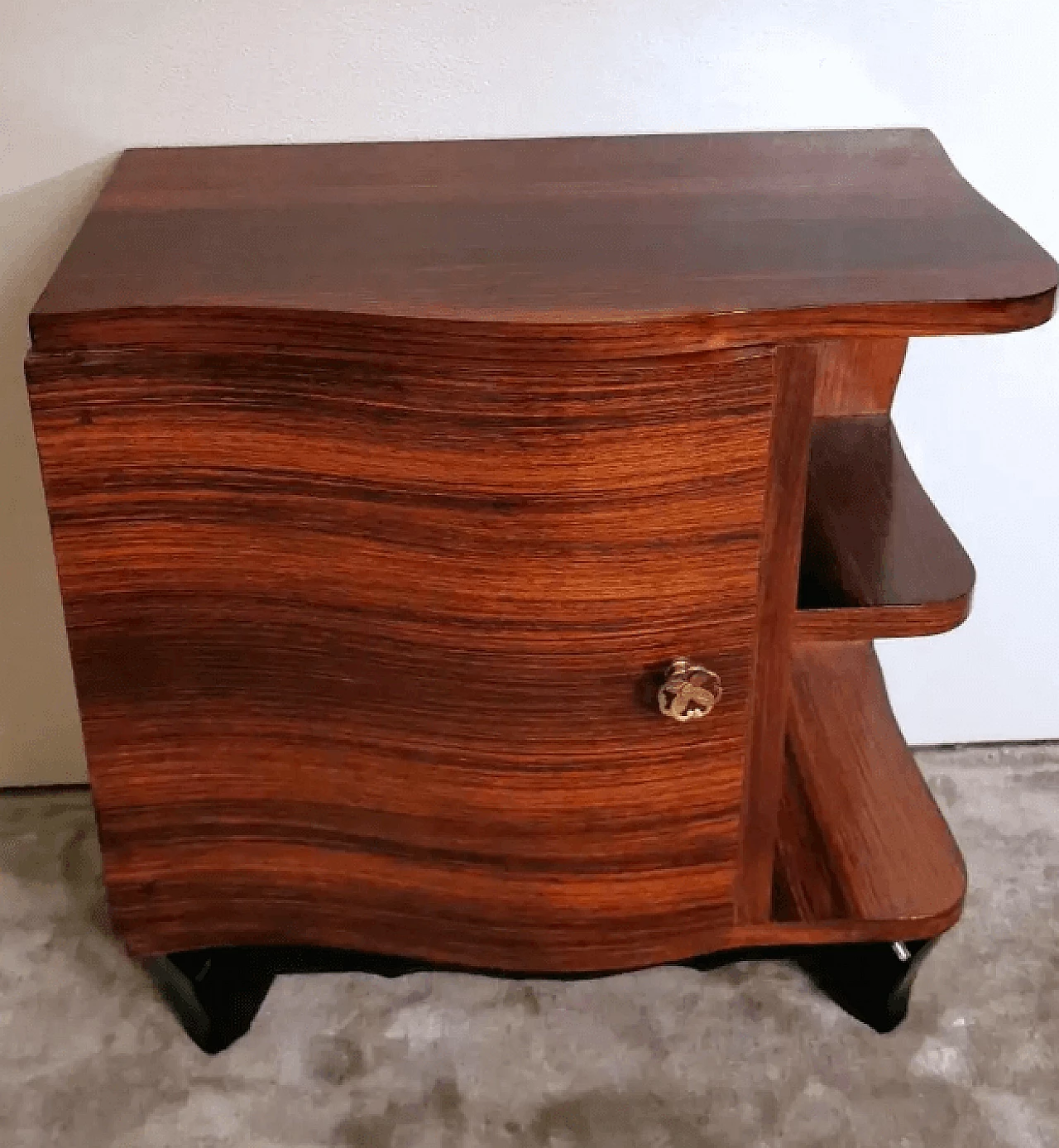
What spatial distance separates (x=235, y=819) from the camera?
93cm

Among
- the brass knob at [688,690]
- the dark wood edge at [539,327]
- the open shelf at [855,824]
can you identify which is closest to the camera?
the dark wood edge at [539,327]

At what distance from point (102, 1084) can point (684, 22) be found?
960 mm

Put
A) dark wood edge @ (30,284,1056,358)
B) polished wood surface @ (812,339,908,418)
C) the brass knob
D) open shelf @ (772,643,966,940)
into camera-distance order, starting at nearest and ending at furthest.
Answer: dark wood edge @ (30,284,1056,358)
the brass knob
open shelf @ (772,643,966,940)
polished wood surface @ (812,339,908,418)

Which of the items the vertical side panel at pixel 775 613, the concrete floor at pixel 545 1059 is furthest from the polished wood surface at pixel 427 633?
the concrete floor at pixel 545 1059

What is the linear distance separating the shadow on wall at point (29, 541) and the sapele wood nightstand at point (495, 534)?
0.10 metres

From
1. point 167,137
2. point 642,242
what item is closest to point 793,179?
point 642,242

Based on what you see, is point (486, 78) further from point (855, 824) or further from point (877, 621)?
point (855, 824)

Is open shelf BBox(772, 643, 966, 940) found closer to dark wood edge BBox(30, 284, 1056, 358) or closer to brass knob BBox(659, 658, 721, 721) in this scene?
brass knob BBox(659, 658, 721, 721)

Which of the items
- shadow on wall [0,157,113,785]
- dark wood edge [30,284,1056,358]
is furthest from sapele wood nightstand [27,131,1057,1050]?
shadow on wall [0,157,113,785]

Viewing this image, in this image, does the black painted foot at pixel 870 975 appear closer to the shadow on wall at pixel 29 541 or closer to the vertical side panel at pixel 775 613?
the vertical side panel at pixel 775 613

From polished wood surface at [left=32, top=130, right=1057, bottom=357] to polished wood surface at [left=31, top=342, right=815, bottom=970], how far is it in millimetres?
27

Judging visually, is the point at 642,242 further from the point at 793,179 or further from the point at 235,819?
the point at 235,819

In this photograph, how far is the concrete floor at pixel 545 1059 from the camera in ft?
3.35

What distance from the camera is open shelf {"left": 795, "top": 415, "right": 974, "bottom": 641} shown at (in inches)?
34.0
